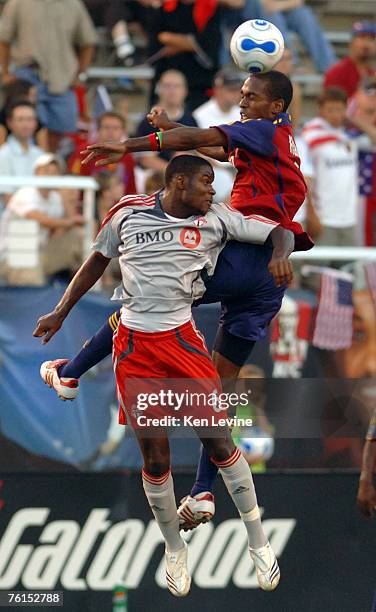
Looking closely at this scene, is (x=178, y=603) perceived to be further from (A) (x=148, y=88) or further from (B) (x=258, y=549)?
(A) (x=148, y=88)

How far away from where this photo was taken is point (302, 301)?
12211 millimetres

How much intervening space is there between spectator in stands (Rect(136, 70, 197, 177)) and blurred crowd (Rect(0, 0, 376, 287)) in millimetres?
14

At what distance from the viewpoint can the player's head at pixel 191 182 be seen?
334 inches

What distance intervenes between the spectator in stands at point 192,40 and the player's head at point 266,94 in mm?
6115

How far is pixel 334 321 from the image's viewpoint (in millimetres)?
12133

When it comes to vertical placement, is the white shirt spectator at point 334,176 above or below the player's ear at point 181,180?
below

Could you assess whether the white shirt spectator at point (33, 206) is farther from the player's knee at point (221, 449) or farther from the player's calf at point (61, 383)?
the player's knee at point (221, 449)

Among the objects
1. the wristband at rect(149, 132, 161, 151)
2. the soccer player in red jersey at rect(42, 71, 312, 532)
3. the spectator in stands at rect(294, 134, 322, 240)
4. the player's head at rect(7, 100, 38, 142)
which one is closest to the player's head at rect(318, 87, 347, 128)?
the spectator in stands at rect(294, 134, 322, 240)

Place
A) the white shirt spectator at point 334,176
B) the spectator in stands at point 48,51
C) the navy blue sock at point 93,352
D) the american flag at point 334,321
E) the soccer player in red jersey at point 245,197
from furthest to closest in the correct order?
the spectator in stands at point 48,51 < the white shirt spectator at point 334,176 < the american flag at point 334,321 < the navy blue sock at point 93,352 < the soccer player in red jersey at point 245,197

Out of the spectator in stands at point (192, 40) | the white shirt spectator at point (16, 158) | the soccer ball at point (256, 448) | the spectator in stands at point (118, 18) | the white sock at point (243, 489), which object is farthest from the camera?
the spectator in stands at point (118, 18)

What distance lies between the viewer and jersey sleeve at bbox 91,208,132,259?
8.66 meters

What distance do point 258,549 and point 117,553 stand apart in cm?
213

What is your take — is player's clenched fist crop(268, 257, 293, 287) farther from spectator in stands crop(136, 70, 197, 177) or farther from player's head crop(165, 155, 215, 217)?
spectator in stands crop(136, 70, 197, 177)

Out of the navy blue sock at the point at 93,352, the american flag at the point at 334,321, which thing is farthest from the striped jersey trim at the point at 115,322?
the american flag at the point at 334,321
